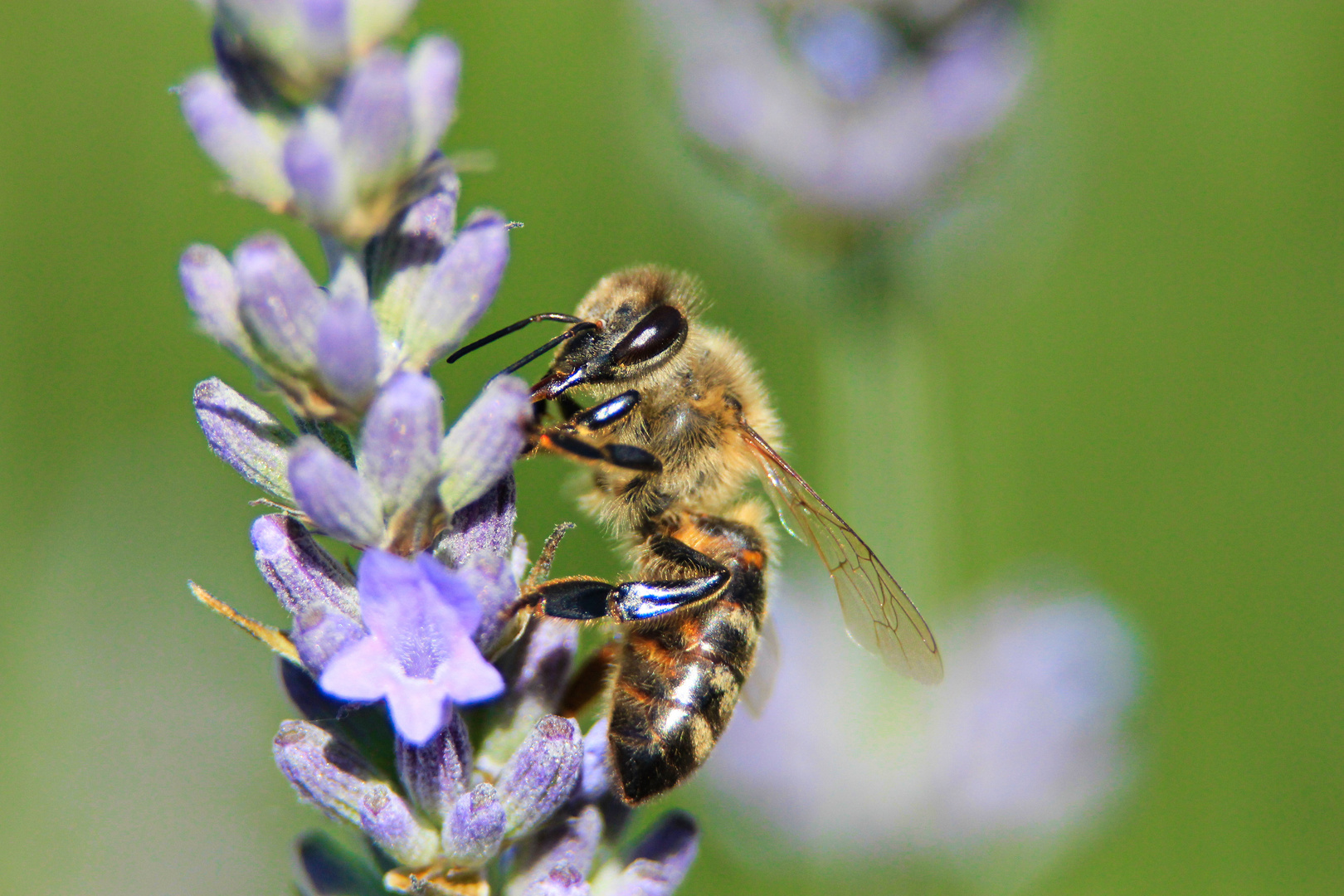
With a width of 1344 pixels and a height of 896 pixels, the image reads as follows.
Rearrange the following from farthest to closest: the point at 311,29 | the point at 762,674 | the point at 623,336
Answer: the point at 762,674
the point at 623,336
the point at 311,29

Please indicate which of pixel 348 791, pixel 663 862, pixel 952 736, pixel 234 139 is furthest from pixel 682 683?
pixel 952 736

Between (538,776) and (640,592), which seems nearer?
(538,776)

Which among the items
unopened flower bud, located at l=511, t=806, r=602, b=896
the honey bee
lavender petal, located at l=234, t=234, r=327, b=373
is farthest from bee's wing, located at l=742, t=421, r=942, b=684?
lavender petal, located at l=234, t=234, r=327, b=373

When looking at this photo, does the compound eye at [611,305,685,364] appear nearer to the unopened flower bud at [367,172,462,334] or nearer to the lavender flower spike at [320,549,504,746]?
the unopened flower bud at [367,172,462,334]

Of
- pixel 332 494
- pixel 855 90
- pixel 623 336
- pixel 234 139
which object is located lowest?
pixel 855 90

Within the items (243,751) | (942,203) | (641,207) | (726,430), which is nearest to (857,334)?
(942,203)

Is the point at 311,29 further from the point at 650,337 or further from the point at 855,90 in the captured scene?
the point at 855,90

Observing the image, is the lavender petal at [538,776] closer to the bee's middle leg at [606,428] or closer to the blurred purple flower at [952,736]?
the bee's middle leg at [606,428]
